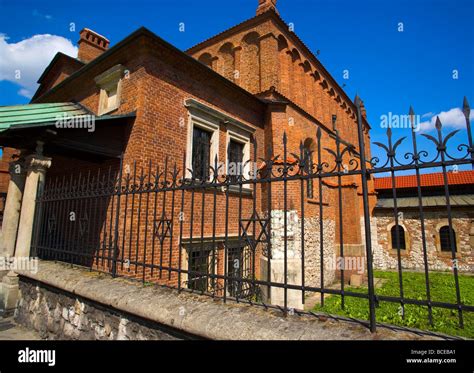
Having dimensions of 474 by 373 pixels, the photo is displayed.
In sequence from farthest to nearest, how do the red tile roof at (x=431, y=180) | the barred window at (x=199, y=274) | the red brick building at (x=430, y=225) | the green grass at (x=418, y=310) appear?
the red tile roof at (x=431, y=180) < the red brick building at (x=430, y=225) < the green grass at (x=418, y=310) < the barred window at (x=199, y=274)

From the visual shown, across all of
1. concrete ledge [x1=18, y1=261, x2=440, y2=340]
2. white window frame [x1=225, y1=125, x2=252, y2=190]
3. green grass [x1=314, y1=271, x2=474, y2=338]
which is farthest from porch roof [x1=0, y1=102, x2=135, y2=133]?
green grass [x1=314, y1=271, x2=474, y2=338]

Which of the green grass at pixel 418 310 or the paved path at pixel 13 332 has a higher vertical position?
the paved path at pixel 13 332

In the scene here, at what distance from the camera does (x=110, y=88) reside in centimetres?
773

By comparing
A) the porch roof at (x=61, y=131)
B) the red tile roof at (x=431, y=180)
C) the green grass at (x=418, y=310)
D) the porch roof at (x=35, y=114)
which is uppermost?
the red tile roof at (x=431, y=180)

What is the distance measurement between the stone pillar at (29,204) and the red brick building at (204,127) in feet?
1.31

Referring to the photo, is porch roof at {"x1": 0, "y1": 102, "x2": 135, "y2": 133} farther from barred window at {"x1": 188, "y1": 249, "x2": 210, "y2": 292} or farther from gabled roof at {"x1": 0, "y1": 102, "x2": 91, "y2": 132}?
barred window at {"x1": 188, "y1": 249, "x2": 210, "y2": 292}

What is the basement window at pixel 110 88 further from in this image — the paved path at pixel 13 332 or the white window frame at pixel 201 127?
the paved path at pixel 13 332

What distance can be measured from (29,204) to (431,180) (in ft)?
78.3

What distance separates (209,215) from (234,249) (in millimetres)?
1717

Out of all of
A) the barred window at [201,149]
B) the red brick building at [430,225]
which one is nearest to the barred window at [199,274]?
the barred window at [201,149]

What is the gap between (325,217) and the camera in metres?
11.7

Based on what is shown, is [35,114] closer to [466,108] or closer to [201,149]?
[201,149]

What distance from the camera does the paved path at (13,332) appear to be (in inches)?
171
